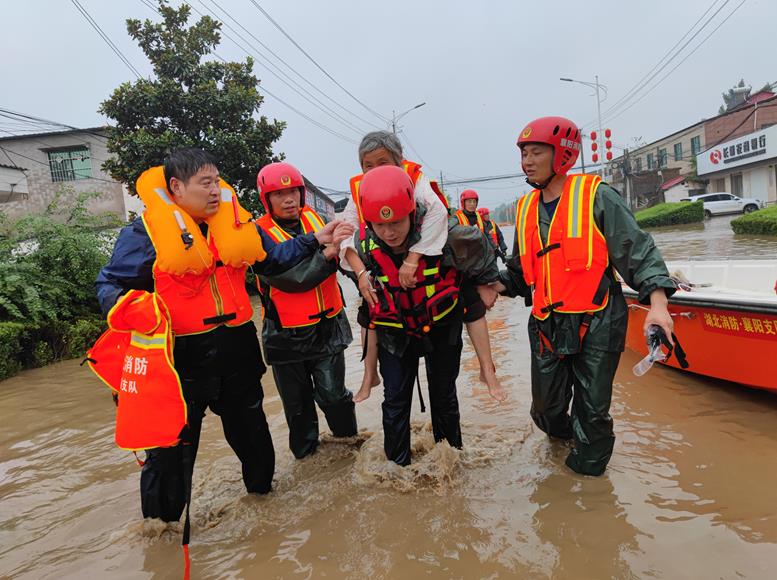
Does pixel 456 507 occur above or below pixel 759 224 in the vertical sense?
below

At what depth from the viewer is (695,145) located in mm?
37812

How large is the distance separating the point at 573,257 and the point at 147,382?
2.12m

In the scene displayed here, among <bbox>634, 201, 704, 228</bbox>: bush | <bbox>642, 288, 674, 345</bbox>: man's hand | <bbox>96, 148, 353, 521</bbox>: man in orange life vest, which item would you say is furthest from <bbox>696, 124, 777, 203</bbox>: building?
<bbox>96, 148, 353, 521</bbox>: man in orange life vest

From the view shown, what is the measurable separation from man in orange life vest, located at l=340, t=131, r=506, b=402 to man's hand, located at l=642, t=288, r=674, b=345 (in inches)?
32.7

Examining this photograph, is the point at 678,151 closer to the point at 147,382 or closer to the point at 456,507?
the point at 456,507

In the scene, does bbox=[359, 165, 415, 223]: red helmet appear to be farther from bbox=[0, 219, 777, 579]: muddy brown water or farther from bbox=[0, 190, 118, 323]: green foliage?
bbox=[0, 190, 118, 323]: green foliage

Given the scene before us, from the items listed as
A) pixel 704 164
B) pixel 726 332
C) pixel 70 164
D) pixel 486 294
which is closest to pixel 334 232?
pixel 486 294

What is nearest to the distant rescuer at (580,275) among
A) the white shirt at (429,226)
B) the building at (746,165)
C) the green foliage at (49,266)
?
the white shirt at (429,226)

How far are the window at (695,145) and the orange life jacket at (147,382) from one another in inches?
1703

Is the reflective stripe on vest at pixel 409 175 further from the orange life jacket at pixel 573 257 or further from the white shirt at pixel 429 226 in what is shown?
the orange life jacket at pixel 573 257

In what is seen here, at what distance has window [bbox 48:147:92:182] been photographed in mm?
17984

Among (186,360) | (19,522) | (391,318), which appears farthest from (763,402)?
(19,522)

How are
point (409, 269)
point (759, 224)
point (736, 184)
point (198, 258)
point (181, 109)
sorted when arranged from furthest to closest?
1. point (736, 184)
2. point (759, 224)
3. point (181, 109)
4. point (409, 269)
5. point (198, 258)

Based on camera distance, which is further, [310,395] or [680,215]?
[680,215]
